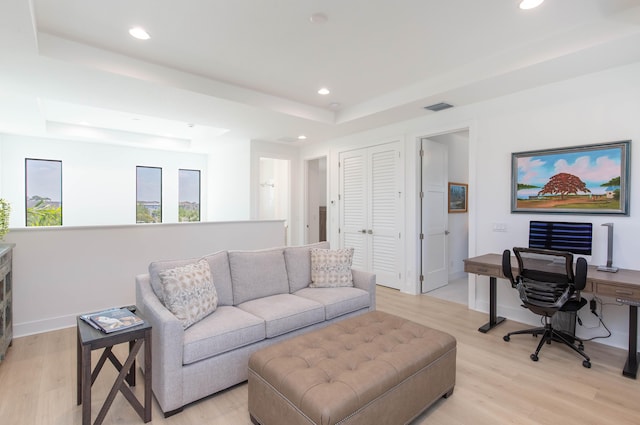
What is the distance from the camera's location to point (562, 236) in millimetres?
3113

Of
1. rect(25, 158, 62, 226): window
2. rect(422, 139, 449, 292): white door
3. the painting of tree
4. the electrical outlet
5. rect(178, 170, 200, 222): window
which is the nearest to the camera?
the painting of tree

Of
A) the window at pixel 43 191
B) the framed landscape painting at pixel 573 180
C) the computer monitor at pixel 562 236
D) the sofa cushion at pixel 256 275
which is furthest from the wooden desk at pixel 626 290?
the window at pixel 43 191

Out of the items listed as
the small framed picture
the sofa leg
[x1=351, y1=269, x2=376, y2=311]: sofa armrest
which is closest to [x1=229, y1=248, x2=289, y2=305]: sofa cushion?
[x1=351, y1=269, x2=376, y2=311]: sofa armrest

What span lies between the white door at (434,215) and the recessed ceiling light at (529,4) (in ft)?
7.99

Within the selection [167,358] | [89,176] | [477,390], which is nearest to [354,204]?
[477,390]

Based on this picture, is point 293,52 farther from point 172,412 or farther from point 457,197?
point 457,197

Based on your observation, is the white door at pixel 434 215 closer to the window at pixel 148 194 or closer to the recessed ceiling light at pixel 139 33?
the recessed ceiling light at pixel 139 33

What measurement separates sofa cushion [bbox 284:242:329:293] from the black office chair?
1914 millimetres

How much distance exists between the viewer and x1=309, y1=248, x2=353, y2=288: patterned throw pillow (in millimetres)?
3334

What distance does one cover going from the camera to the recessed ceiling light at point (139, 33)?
2629 mm

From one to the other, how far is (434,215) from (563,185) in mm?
1867

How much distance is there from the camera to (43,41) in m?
2.65

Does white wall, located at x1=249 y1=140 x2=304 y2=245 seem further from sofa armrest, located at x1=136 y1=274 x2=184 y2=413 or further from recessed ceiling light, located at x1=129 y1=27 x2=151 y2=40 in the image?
sofa armrest, located at x1=136 y1=274 x2=184 y2=413

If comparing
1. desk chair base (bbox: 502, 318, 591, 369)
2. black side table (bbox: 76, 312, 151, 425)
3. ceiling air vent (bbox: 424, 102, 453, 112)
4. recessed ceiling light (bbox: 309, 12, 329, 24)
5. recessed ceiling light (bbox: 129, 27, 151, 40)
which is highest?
recessed ceiling light (bbox: 309, 12, 329, 24)
